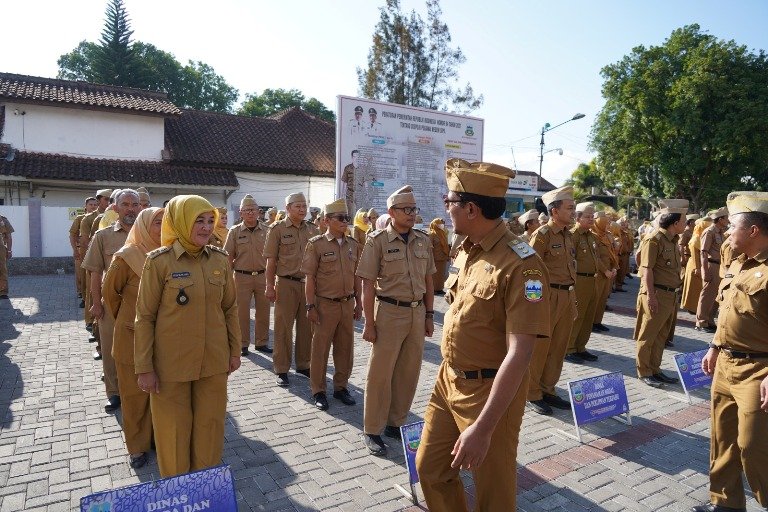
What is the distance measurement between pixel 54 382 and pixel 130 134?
17856 mm

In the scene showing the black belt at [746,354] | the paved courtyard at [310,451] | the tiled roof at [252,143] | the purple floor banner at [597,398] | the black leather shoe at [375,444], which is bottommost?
the paved courtyard at [310,451]

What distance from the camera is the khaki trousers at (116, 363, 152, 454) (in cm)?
402

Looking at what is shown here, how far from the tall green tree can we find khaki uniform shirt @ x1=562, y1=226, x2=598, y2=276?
71.3 feet

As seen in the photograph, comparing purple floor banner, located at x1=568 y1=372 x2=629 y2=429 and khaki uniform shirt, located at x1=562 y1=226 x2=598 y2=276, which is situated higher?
khaki uniform shirt, located at x1=562 y1=226 x2=598 y2=276

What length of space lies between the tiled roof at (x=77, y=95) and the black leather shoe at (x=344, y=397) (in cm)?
1926

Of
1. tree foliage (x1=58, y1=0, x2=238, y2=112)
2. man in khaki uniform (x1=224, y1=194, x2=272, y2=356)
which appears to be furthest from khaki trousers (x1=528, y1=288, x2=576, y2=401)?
tree foliage (x1=58, y1=0, x2=238, y2=112)

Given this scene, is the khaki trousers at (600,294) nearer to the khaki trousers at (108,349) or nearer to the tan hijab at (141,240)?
the tan hijab at (141,240)

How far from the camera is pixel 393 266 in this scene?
4.53 meters

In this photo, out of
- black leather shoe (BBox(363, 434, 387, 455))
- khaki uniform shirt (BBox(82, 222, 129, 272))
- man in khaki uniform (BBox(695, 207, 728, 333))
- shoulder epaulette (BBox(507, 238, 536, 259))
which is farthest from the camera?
man in khaki uniform (BBox(695, 207, 728, 333))

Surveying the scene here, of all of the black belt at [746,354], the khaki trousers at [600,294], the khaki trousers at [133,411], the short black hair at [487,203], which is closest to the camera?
the short black hair at [487,203]

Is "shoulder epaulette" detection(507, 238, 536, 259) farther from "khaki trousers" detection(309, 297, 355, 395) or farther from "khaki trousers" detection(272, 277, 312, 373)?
"khaki trousers" detection(272, 277, 312, 373)

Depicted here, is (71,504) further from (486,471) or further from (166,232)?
(486,471)

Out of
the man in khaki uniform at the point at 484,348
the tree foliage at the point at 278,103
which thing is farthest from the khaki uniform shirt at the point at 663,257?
the tree foliage at the point at 278,103

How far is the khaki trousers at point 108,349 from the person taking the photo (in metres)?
4.68
